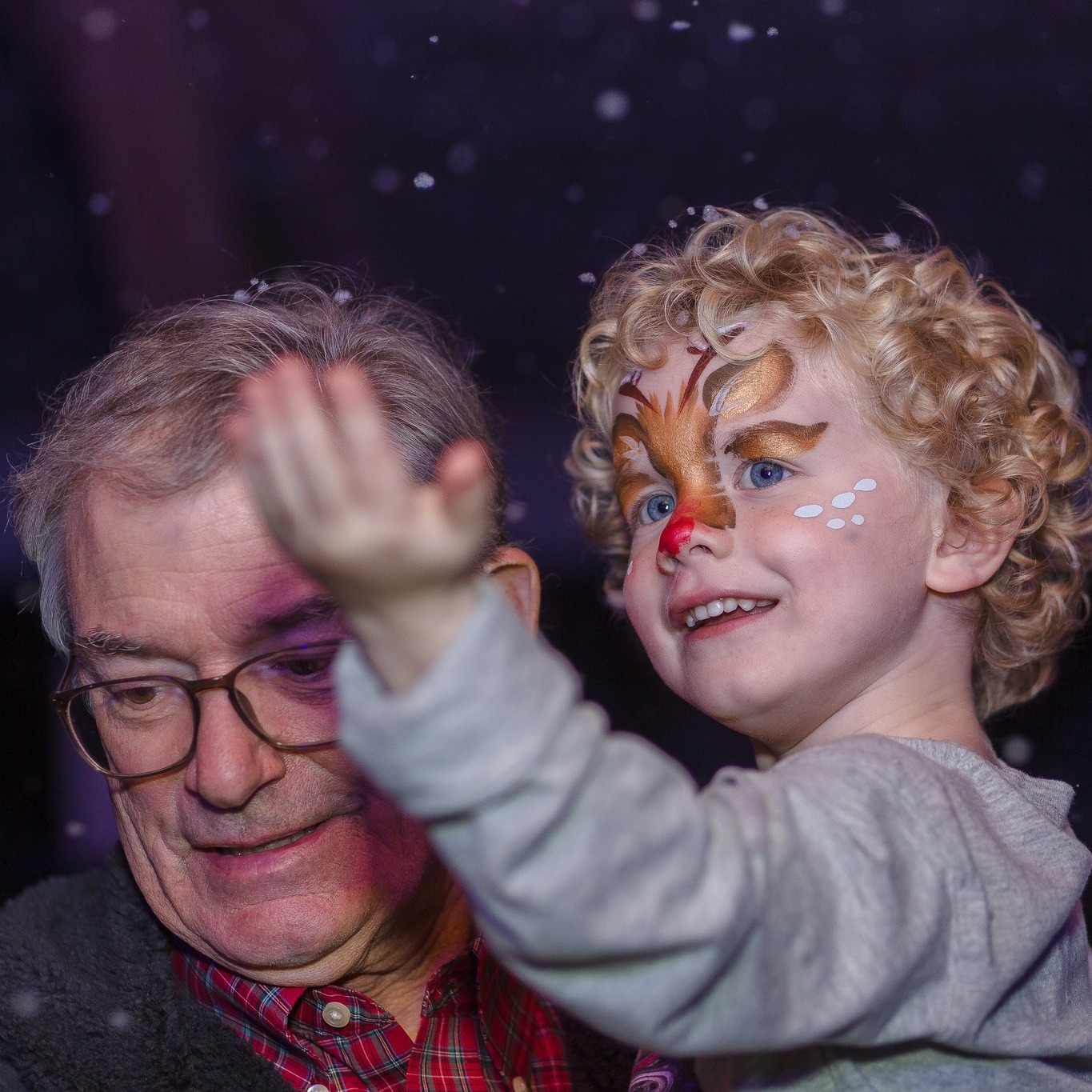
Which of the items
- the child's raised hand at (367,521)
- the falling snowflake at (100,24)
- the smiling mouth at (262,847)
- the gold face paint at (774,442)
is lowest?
the smiling mouth at (262,847)

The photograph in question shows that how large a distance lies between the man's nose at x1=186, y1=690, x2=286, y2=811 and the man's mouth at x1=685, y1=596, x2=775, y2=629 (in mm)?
504

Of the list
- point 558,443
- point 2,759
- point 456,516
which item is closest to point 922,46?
point 558,443

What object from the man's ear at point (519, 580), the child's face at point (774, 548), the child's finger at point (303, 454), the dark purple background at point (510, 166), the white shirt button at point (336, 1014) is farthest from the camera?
the dark purple background at point (510, 166)

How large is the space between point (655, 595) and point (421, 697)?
751 mm

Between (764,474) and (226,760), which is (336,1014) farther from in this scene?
(764,474)

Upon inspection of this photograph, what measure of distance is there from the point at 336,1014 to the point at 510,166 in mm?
1521

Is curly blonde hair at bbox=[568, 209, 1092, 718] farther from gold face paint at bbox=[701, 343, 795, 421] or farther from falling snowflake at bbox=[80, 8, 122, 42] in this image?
falling snowflake at bbox=[80, 8, 122, 42]

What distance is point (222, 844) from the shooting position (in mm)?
1412

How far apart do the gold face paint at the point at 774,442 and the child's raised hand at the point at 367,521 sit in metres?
0.67

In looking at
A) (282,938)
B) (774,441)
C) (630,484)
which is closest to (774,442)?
(774,441)

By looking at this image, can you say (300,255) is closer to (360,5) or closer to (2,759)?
(360,5)

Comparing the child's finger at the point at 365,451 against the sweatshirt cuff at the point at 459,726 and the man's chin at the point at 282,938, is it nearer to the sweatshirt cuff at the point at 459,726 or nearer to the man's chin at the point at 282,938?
the sweatshirt cuff at the point at 459,726

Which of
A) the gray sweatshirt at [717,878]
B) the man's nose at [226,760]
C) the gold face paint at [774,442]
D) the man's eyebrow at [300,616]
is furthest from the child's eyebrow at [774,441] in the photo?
the man's nose at [226,760]

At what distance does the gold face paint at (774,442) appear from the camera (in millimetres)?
1389
